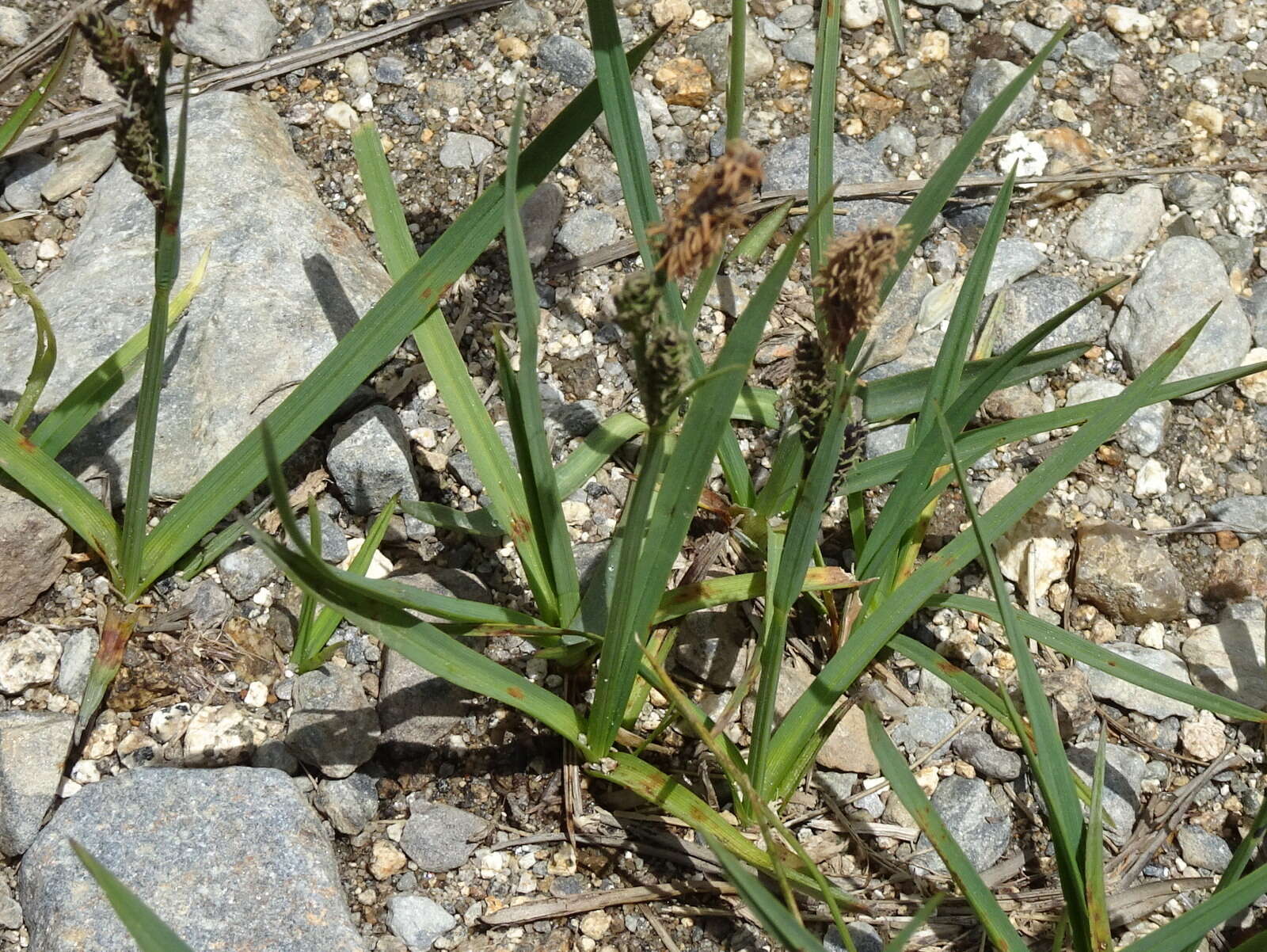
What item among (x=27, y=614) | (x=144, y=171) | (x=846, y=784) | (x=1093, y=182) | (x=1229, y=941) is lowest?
(x=1229, y=941)

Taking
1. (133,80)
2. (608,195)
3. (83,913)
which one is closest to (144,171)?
(133,80)

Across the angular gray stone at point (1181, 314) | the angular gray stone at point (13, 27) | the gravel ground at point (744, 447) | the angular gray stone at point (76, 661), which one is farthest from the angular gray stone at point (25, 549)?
the angular gray stone at point (1181, 314)

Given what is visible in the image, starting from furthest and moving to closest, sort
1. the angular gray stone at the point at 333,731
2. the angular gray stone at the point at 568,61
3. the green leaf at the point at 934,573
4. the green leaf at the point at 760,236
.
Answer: the angular gray stone at the point at 568,61 < the green leaf at the point at 760,236 < the angular gray stone at the point at 333,731 < the green leaf at the point at 934,573

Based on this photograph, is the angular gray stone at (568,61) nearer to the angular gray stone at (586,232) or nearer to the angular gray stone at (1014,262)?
the angular gray stone at (586,232)

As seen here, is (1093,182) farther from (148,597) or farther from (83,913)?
(83,913)

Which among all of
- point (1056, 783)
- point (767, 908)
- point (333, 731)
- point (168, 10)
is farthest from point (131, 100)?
point (1056, 783)

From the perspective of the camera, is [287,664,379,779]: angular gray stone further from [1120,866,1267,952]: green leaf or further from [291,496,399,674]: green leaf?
[1120,866,1267,952]: green leaf

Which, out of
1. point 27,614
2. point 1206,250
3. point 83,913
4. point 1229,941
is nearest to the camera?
point 83,913

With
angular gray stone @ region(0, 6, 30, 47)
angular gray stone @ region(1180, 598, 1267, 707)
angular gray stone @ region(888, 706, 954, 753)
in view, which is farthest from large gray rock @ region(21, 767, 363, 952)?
angular gray stone @ region(0, 6, 30, 47)
